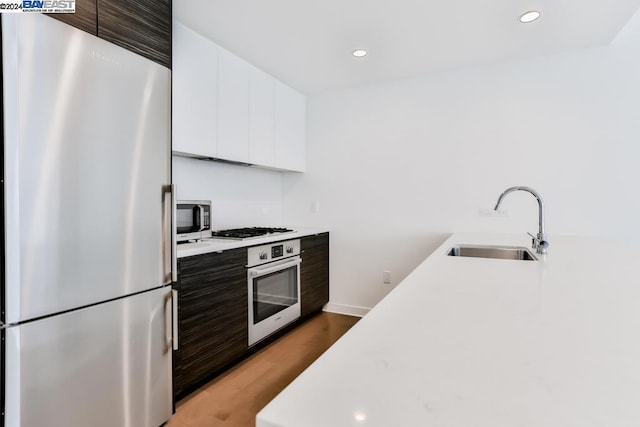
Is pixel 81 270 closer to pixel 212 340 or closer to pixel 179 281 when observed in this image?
pixel 179 281

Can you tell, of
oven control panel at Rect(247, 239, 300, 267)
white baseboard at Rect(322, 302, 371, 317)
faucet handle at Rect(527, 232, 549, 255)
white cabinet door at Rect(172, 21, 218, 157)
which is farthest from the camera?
white baseboard at Rect(322, 302, 371, 317)

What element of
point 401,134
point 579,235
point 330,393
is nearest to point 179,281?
point 330,393

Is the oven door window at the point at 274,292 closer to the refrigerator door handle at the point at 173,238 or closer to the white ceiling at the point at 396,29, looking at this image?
the refrigerator door handle at the point at 173,238

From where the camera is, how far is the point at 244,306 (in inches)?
93.0

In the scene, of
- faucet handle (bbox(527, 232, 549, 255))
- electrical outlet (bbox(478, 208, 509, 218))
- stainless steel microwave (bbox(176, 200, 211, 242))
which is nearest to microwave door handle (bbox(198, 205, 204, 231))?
stainless steel microwave (bbox(176, 200, 211, 242))

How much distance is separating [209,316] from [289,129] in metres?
2.03

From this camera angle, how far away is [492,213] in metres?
2.85

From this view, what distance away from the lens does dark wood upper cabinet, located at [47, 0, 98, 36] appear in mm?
1260

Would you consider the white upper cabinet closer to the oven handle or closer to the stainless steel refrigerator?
the stainless steel refrigerator

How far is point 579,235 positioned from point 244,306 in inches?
103

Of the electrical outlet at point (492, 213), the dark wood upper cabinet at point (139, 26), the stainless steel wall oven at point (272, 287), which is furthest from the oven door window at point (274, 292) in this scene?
→ the electrical outlet at point (492, 213)

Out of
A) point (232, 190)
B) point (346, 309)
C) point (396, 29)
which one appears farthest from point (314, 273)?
point (396, 29)

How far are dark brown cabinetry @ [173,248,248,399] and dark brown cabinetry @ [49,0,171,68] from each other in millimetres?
1078

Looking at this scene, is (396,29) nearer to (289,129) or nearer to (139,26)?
(289,129)
